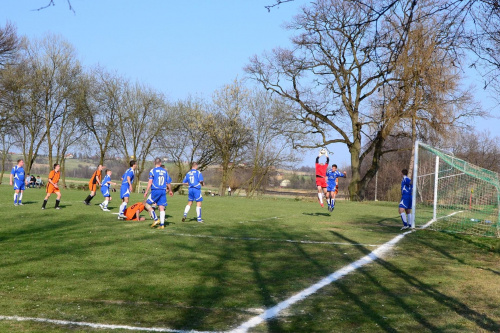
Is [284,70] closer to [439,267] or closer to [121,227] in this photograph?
[121,227]

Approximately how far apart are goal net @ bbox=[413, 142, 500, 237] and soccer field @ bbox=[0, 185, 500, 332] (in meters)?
3.17

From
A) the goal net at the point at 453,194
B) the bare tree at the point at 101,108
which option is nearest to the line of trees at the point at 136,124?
the bare tree at the point at 101,108

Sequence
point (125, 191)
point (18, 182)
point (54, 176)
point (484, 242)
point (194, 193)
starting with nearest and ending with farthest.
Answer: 1. point (484, 242)
2. point (194, 193)
3. point (125, 191)
4. point (54, 176)
5. point (18, 182)

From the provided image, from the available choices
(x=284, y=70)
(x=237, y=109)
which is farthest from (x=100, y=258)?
(x=237, y=109)

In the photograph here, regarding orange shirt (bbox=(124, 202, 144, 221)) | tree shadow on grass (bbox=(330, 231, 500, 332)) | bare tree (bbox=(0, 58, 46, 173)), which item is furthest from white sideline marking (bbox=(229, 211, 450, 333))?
bare tree (bbox=(0, 58, 46, 173))

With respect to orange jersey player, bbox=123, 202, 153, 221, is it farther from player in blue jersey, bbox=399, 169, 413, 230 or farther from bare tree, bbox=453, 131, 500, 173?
bare tree, bbox=453, 131, 500, 173

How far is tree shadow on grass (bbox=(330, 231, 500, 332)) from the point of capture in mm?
6211

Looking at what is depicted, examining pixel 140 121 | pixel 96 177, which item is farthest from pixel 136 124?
pixel 96 177

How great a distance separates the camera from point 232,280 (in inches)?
336

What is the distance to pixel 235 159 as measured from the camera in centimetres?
5738

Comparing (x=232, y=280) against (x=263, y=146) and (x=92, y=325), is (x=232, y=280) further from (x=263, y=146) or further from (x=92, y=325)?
(x=263, y=146)

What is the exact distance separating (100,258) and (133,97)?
169 feet

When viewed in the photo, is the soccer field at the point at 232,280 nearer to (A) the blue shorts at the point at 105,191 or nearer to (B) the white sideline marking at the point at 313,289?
(B) the white sideline marking at the point at 313,289

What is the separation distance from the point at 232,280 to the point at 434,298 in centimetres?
296
